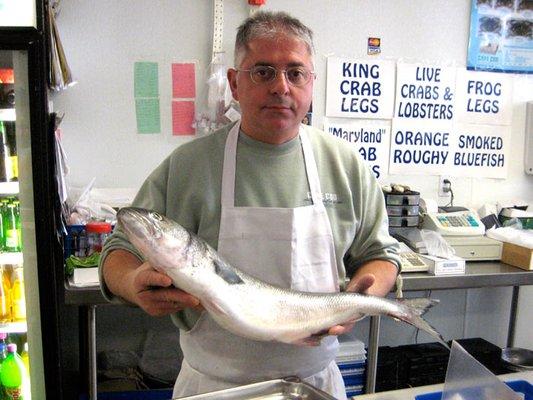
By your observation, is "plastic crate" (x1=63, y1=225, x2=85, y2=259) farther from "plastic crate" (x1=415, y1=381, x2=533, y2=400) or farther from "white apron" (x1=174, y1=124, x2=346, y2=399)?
→ "plastic crate" (x1=415, y1=381, x2=533, y2=400)

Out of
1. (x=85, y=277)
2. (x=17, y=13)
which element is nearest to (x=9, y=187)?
(x=85, y=277)

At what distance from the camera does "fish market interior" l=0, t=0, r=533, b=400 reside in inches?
58.6

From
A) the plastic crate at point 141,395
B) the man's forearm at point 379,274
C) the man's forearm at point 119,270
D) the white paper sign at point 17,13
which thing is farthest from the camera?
the plastic crate at point 141,395

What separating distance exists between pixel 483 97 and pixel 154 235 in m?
3.43

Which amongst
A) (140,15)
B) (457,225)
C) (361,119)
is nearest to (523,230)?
(457,225)

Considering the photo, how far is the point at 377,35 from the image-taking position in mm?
3586

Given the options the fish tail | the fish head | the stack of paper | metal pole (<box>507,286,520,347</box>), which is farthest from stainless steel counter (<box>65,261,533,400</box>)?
the fish head

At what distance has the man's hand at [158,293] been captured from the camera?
1.20 m

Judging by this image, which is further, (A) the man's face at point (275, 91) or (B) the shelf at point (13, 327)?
(B) the shelf at point (13, 327)

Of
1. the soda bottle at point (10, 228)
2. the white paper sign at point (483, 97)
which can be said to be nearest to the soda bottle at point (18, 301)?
the soda bottle at point (10, 228)

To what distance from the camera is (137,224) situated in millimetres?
1102

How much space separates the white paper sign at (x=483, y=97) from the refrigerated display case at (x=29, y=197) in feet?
9.48

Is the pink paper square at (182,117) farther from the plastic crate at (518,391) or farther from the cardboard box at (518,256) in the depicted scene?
the plastic crate at (518,391)

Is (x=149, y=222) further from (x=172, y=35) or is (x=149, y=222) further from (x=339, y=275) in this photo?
(x=172, y=35)
